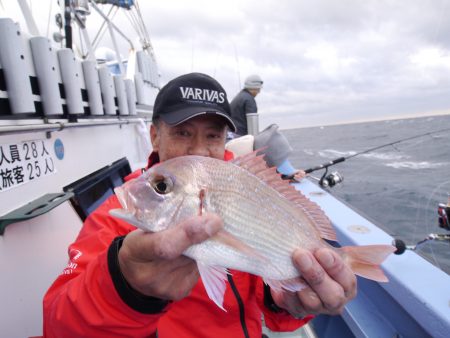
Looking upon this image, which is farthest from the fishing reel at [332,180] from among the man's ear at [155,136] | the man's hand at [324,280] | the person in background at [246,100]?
the man's hand at [324,280]

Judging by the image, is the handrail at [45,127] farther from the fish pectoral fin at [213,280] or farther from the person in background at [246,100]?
the person in background at [246,100]

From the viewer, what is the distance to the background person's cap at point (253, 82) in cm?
641

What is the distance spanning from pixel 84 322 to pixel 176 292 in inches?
13.9

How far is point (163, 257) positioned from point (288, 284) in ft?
2.23

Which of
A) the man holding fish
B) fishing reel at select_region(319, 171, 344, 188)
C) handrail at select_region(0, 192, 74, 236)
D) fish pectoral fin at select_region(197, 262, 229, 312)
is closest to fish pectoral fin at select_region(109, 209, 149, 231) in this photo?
the man holding fish

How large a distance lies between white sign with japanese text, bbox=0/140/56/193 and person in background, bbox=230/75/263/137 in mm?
4618

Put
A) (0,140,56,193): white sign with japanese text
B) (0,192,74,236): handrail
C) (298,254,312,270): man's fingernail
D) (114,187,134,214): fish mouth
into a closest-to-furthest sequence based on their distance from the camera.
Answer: (114,187,134,214): fish mouth < (298,254,312,270): man's fingernail < (0,192,74,236): handrail < (0,140,56,193): white sign with japanese text

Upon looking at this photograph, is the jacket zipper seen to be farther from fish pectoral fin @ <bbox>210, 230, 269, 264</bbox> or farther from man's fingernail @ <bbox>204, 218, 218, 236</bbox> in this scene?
man's fingernail @ <bbox>204, 218, 218, 236</bbox>

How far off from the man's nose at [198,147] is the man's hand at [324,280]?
99 cm

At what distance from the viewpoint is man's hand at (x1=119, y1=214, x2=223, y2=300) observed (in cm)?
94

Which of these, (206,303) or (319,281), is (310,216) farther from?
(206,303)

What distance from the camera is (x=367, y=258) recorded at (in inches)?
54.4

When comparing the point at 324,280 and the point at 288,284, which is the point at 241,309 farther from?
the point at 324,280

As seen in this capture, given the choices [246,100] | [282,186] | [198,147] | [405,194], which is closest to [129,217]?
[282,186]
